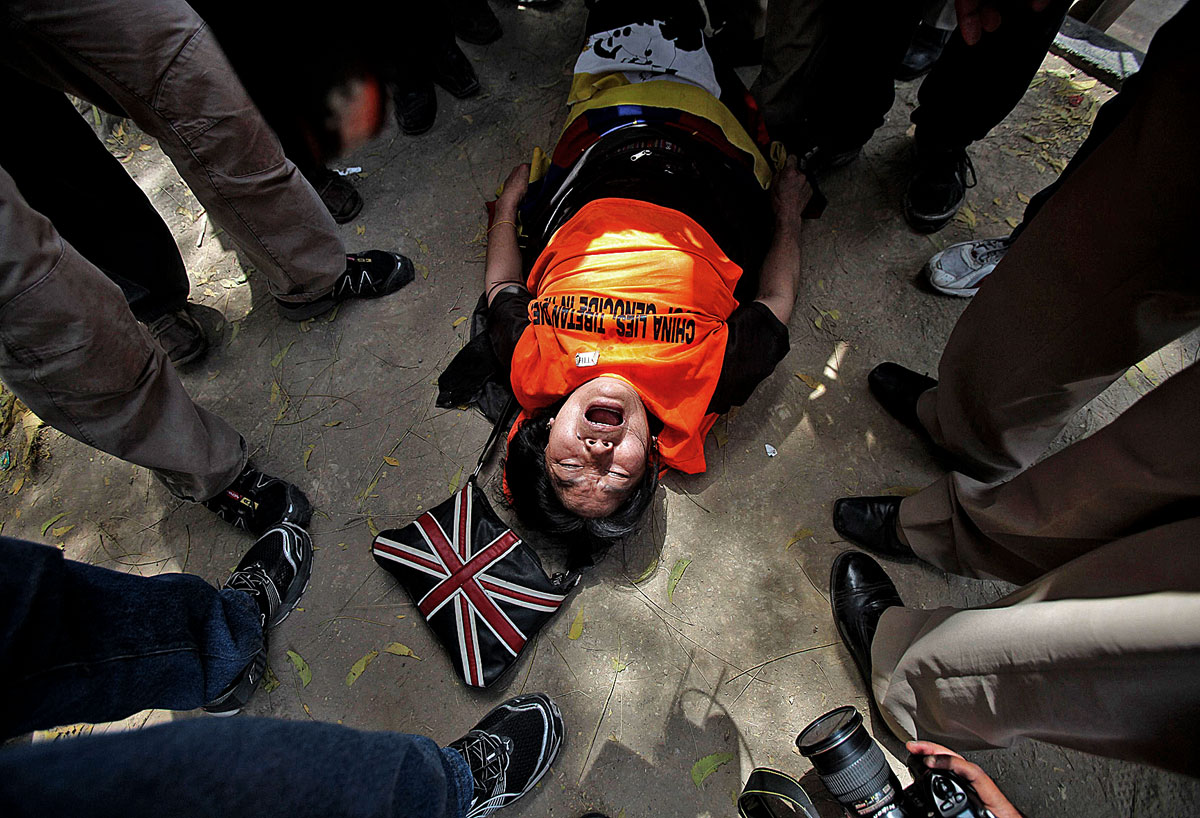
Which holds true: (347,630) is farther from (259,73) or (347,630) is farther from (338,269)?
(259,73)

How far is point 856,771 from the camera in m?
Result: 1.84

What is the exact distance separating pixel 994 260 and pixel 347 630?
12.8ft

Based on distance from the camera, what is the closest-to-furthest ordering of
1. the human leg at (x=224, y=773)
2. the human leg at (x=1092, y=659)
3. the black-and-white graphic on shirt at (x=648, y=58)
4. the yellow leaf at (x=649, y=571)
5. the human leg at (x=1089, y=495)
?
the human leg at (x=224, y=773)
the human leg at (x=1092, y=659)
the human leg at (x=1089, y=495)
the yellow leaf at (x=649, y=571)
the black-and-white graphic on shirt at (x=648, y=58)

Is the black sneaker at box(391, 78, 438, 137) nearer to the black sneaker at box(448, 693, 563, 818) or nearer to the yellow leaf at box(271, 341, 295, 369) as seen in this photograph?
the yellow leaf at box(271, 341, 295, 369)

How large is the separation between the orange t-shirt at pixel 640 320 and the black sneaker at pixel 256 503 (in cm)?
133

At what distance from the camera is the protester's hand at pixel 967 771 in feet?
5.66

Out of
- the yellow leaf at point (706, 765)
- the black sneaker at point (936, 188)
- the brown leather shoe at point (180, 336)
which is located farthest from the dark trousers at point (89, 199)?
the black sneaker at point (936, 188)

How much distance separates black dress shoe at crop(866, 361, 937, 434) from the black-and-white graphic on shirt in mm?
1786

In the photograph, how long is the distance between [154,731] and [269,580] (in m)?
1.77

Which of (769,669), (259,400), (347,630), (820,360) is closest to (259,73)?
(259,400)

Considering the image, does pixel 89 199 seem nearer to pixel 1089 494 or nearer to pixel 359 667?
pixel 359 667

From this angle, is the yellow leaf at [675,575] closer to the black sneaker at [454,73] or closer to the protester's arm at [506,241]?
the protester's arm at [506,241]

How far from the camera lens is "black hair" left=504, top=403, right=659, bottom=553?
255cm

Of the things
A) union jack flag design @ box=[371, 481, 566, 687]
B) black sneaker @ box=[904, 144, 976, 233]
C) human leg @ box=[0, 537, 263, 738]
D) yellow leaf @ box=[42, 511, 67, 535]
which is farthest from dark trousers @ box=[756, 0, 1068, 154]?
yellow leaf @ box=[42, 511, 67, 535]
